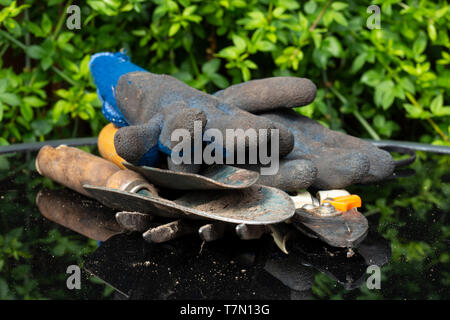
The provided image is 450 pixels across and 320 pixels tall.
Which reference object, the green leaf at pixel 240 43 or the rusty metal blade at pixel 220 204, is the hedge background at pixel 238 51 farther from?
the rusty metal blade at pixel 220 204

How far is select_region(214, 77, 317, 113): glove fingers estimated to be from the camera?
1161mm

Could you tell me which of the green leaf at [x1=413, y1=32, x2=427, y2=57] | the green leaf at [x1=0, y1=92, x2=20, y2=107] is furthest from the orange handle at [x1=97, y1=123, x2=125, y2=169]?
the green leaf at [x1=413, y1=32, x2=427, y2=57]

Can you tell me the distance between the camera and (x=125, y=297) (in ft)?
2.53

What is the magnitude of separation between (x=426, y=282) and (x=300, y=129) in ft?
1.57

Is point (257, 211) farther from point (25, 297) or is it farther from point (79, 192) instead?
point (79, 192)

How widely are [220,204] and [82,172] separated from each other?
352mm

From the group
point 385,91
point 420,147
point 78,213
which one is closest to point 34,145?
point 78,213

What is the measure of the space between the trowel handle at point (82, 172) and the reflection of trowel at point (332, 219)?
0.27 metres

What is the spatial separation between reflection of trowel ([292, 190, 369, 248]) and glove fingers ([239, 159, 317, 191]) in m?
0.03

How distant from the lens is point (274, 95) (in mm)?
1161

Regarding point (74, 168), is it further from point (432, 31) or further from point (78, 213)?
point (432, 31)

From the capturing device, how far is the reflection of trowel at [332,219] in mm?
917

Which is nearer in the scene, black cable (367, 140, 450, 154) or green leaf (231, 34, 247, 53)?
black cable (367, 140, 450, 154)

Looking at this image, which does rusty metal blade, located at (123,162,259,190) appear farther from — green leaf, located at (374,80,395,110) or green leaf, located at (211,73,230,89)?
green leaf, located at (374,80,395,110)
